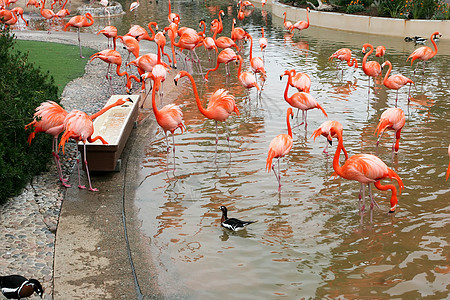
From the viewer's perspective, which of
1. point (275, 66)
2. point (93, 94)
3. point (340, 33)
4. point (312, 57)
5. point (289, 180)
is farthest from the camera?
point (340, 33)

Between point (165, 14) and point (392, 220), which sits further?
point (165, 14)

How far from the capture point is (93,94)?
1086cm

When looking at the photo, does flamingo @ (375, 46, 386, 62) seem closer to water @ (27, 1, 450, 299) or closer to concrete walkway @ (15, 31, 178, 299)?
water @ (27, 1, 450, 299)

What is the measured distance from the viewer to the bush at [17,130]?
6.04 m

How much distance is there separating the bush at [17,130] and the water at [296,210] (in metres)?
1.38

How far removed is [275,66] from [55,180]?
26.6ft

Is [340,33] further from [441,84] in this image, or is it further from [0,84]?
[0,84]

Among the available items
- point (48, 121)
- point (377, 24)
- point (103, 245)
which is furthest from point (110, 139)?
point (377, 24)

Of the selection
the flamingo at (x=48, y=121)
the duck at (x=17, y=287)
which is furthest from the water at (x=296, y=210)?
the flamingo at (x=48, y=121)

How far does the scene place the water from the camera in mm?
4953

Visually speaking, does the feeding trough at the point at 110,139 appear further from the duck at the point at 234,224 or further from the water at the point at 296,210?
the duck at the point at 234,224

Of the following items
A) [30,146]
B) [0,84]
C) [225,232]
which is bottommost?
[225,232]

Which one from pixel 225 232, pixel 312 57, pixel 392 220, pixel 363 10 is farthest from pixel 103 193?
pixel 363 10

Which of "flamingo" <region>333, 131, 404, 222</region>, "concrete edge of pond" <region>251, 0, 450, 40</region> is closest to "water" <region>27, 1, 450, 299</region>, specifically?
"flamingo" <region>333, 131, 404, 222</region>
